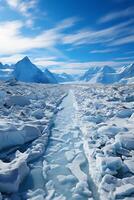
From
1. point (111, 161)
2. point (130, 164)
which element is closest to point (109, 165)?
point (111, 161)

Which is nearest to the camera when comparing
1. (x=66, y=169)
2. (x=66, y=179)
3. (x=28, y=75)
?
(x=66, y=179)

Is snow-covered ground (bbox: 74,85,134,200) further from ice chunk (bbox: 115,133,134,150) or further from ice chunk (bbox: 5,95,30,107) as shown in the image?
ice chunk (bbox: 5,95,30,107)

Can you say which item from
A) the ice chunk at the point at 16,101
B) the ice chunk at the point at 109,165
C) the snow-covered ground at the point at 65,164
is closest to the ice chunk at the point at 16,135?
the snow-covered ground at the point at 65,164

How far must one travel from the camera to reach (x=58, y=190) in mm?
4691

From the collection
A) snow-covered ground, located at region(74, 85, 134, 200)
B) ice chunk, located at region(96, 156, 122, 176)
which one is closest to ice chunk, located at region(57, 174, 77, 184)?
snow-covered ground, located at region(74, 85, 134, 200)

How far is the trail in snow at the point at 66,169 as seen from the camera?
15.0 feet

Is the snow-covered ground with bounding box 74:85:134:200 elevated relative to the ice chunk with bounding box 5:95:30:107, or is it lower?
lower

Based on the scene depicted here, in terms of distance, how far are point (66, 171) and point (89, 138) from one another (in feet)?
7.79

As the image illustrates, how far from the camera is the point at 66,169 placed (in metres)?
5.67

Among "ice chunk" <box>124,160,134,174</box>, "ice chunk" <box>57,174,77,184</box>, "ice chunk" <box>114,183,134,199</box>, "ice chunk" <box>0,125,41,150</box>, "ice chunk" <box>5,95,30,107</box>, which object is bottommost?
"ice chunk" <box>57,174,77,184</box>

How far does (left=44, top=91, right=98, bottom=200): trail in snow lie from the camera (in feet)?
15.0

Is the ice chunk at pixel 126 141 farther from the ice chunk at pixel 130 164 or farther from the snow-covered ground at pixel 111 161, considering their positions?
the ice chunk at pixel 130 164

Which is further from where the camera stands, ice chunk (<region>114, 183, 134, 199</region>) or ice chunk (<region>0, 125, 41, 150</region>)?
ice chunk (<region>0, 125, 41, 150</region>)

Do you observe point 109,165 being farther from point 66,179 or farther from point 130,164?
point 66,179
